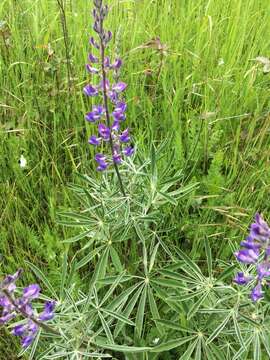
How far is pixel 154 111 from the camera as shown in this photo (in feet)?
7.91

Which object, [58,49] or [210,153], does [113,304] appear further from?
[58,49]

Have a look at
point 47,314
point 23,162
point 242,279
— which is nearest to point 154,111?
point 23,162

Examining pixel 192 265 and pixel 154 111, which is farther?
pixel 154 111

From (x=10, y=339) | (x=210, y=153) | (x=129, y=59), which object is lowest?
(x=10, y=339)

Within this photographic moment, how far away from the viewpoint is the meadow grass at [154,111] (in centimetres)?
192

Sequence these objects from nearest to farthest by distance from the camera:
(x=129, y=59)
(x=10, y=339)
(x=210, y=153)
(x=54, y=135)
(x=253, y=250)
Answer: (x=253, y=250), (x=10, y=339), (x=210, y=153), (x=54, y=135), (x=129, y=59)

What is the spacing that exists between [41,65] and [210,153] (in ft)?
3.31

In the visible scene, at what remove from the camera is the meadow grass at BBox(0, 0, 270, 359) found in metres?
1.92

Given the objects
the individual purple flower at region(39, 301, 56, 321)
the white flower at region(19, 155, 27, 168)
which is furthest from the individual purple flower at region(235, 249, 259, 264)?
the white flower at region(19, 155, 27, 168)

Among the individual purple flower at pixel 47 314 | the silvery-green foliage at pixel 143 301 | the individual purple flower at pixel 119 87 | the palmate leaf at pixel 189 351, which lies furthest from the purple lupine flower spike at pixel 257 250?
the individual purple flower at pixel 119 87

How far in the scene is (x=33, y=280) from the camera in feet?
5.89

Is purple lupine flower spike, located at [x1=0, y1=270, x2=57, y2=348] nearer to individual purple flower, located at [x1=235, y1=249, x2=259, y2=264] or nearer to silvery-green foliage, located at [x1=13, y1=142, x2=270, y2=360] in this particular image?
silvery-green foliage, located at [x1=13, y1=142, x2=270, y2=360]

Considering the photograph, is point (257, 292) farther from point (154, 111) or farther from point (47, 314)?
point (154, 111)

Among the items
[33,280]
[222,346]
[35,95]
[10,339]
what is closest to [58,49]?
[35,95]
